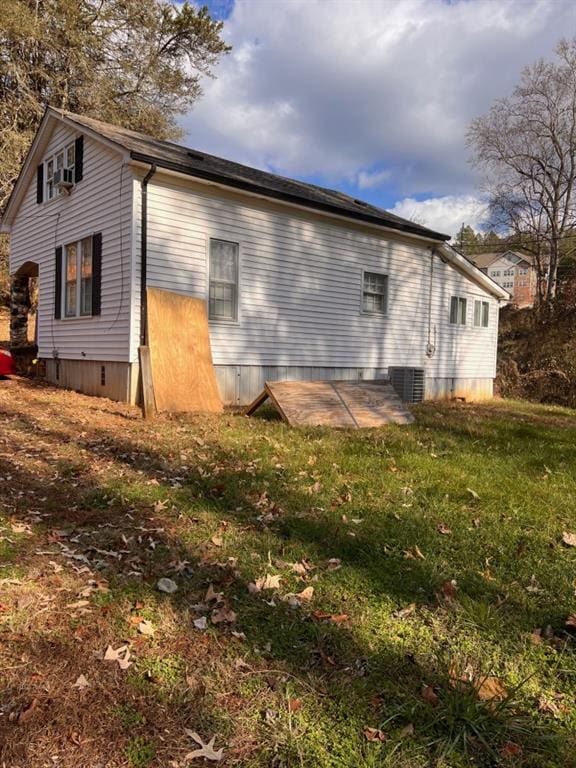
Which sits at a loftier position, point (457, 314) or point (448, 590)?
point (457, 314)

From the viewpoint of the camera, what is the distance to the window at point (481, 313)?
15906 millimetres

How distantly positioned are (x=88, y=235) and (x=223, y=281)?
2.84 m

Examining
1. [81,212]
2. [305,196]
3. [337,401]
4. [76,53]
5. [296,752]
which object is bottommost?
[296,752]

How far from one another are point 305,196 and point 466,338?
6.98m

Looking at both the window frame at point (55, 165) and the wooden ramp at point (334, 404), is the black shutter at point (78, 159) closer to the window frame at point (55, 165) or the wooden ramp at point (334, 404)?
the window frame at point (55, 165)

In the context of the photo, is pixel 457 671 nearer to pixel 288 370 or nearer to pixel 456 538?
pixel 456 538

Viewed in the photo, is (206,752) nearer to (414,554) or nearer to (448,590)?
(448,590)

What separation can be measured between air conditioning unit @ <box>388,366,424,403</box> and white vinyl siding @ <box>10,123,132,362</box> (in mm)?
6477

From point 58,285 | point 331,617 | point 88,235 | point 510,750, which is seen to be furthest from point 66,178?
A: point 510,750

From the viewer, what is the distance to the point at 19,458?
522cm

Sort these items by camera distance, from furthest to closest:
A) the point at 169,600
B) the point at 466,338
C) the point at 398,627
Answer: the point at 466,338 → the point at 169,600 → the point at 398,627

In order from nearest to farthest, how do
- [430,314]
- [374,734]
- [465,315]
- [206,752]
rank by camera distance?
[206,752], [374,734], [430,314], [465,315]

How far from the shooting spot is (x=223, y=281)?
10203mm

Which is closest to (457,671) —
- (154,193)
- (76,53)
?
(154,193)
